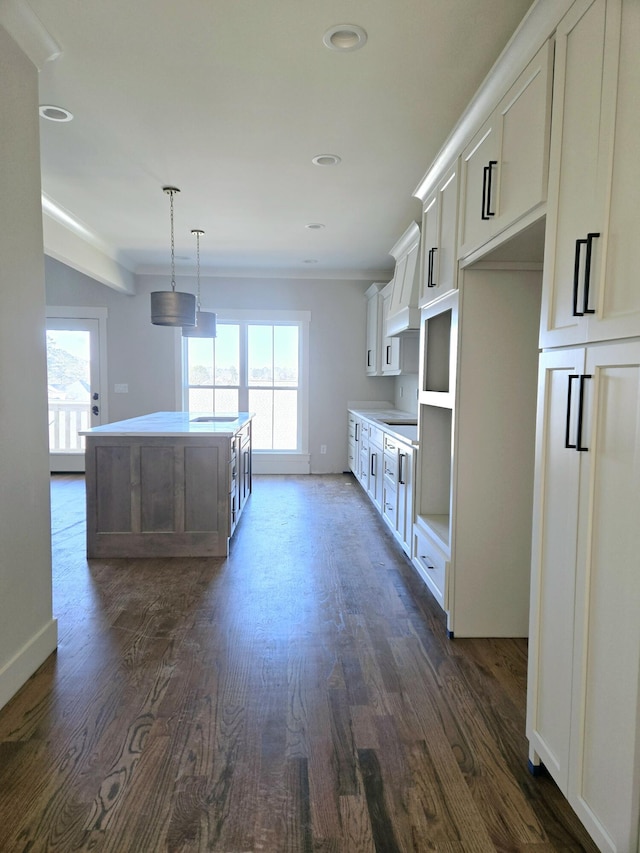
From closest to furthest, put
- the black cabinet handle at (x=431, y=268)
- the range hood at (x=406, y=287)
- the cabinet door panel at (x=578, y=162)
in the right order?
the cabinet door panel at (x=578, y=162) < the black cabinet handle at (x=431, y=268) < the range hood at (x=406, y=287)

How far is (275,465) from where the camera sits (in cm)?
701

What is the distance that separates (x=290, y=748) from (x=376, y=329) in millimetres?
5010

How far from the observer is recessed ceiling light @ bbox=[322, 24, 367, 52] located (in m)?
2.10

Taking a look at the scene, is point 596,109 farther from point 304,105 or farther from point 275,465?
point 275,465

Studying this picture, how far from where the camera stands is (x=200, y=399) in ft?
22.9

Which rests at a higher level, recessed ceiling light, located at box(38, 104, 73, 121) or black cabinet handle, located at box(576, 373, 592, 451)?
recessed ceiling light, located at box(38, 104, 73, 121)

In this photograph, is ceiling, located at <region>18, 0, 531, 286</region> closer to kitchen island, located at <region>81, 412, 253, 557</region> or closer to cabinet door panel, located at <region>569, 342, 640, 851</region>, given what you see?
cabinet door panel, located at <region>569, 342, 640, 851</region>

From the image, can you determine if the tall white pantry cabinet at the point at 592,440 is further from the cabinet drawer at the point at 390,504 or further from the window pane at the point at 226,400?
the window pane at the point at 226,400

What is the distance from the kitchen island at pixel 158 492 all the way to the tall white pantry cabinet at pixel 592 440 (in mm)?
2515

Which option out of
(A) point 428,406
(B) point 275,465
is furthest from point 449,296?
(B) point 275,465

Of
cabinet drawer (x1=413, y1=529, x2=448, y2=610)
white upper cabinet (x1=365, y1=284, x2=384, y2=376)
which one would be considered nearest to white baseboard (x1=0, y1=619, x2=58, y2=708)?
cabinet drawer (x1=413, y1=529, x2=448, y2=610)

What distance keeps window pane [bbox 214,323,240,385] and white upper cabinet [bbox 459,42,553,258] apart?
478 cm

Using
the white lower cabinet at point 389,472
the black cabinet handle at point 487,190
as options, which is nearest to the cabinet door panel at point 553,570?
the black cabinet handle at point 487,190

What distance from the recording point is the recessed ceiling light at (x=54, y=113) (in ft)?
9.06
